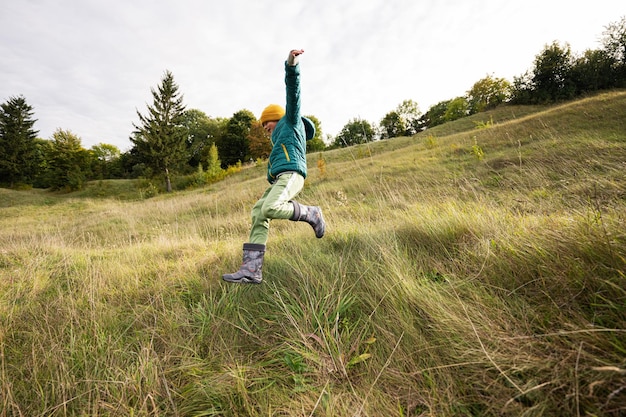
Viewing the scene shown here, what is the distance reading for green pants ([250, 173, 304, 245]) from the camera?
223 centimetres

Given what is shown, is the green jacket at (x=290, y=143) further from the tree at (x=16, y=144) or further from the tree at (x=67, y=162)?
the tree at (x=16, y=144)

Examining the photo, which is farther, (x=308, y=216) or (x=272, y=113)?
(x=272, y=113)

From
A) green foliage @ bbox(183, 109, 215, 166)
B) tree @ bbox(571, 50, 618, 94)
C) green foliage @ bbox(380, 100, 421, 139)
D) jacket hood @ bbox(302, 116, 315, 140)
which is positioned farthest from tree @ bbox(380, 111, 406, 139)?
jacket hood @ bbox(302, 116, 315, 140)

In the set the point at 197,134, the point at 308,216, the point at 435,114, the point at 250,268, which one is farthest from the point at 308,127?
the point at 435,114

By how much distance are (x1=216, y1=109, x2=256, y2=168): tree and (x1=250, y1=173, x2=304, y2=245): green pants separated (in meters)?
35.6

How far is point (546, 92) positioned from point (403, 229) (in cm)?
3770

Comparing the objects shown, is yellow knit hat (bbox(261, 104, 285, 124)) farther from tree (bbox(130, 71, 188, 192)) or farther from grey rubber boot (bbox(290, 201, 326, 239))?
tree (bbox(130, 71, 188, 192))

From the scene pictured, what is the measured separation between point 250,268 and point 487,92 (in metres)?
51.1

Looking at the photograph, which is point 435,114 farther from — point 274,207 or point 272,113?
point 274,207

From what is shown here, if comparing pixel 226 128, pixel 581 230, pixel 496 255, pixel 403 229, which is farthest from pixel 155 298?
pixel 226 128

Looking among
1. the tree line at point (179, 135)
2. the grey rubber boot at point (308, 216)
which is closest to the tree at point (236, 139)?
the tree line at point (179, 135)

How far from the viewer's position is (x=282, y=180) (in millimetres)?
2420

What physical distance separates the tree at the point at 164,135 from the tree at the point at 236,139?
9.06 meters

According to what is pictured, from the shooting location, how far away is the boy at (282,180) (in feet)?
7.03
